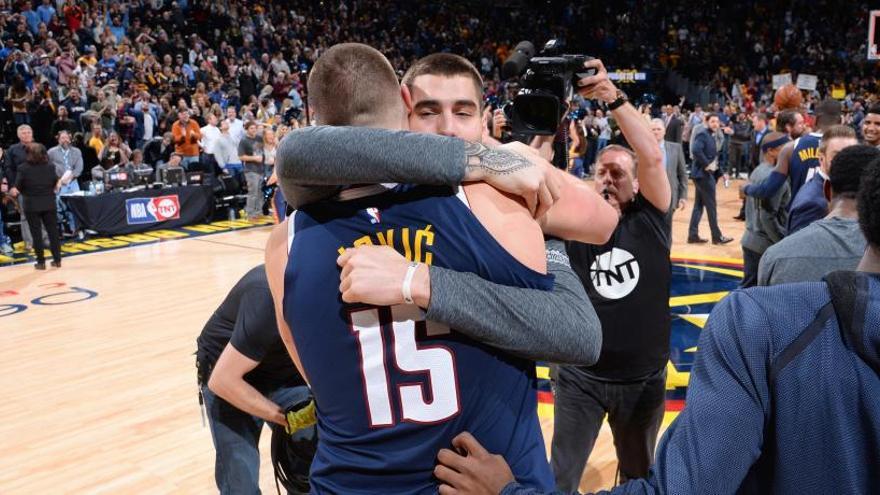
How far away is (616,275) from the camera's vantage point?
9.66 ft

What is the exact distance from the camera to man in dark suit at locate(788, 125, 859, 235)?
359 centimetres

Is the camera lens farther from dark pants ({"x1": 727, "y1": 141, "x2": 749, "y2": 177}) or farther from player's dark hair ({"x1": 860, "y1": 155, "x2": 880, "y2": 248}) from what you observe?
dark pants ({"x1": 727, "y1": 141, "x2": 749, "y2": 177})

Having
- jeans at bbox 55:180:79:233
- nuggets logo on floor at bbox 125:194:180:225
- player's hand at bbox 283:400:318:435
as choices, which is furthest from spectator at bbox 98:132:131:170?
player's hand at bbox 283:400:318:435

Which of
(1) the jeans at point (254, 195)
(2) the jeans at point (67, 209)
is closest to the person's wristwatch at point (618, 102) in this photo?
(2) the jeans at point (67, 209)

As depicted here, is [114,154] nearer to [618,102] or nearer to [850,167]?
[618,102]

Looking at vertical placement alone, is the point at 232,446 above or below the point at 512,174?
below

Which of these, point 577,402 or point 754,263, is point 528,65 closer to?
point 577,402

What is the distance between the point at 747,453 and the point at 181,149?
13392 millimetres

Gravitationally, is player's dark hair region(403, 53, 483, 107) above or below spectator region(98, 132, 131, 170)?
above

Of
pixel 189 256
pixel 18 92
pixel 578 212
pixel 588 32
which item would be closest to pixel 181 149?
pixel 18 92

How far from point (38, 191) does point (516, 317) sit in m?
9.39

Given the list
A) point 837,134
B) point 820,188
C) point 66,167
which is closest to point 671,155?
point 820,188

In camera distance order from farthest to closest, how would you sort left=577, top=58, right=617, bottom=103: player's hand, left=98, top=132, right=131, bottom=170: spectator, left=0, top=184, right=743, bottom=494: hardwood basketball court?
left=98, top=132, right=131, bottom=170: spectator < left=0, top=184, right=743, bottom=494: hardwood basketball court < left=577, top=58, right=617, bottom=103: player's hand

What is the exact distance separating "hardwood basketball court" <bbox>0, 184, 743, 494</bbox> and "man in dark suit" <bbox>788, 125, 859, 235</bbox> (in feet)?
5.10
